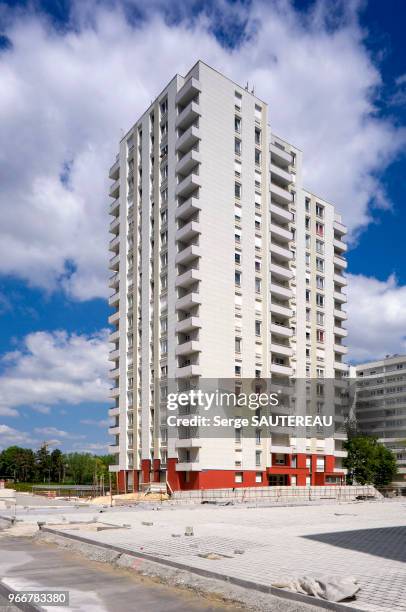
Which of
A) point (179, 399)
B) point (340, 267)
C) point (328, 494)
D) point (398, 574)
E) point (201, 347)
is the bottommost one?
point (328, 494)

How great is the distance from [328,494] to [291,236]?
30118mm

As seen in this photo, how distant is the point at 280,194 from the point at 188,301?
1993cm

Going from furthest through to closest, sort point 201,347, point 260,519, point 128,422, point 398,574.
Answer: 1. point 128,422
2. point 201,347
3. point 260,519
4. point 398,574

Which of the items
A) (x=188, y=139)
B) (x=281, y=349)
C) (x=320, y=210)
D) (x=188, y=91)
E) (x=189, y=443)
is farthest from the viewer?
(x=320, y=210)

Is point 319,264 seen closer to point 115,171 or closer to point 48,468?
point 115,171

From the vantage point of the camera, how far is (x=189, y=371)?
60.2 meters

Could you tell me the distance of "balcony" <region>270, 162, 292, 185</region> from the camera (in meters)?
72.8

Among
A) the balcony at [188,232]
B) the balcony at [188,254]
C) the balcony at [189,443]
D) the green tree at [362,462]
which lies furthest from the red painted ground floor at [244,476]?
the balcony at [188,232]

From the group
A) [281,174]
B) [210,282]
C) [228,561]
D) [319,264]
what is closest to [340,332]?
[319,264]

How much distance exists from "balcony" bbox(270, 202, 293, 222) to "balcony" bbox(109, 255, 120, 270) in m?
19.8

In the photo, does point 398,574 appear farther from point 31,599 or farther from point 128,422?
point 128,422

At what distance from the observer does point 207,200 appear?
64.1m

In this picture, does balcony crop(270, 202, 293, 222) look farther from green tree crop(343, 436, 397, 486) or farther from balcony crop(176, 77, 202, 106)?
green tree crop(343, 436, 397, 486)

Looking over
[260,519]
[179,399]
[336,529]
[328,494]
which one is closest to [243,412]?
[179,399]
